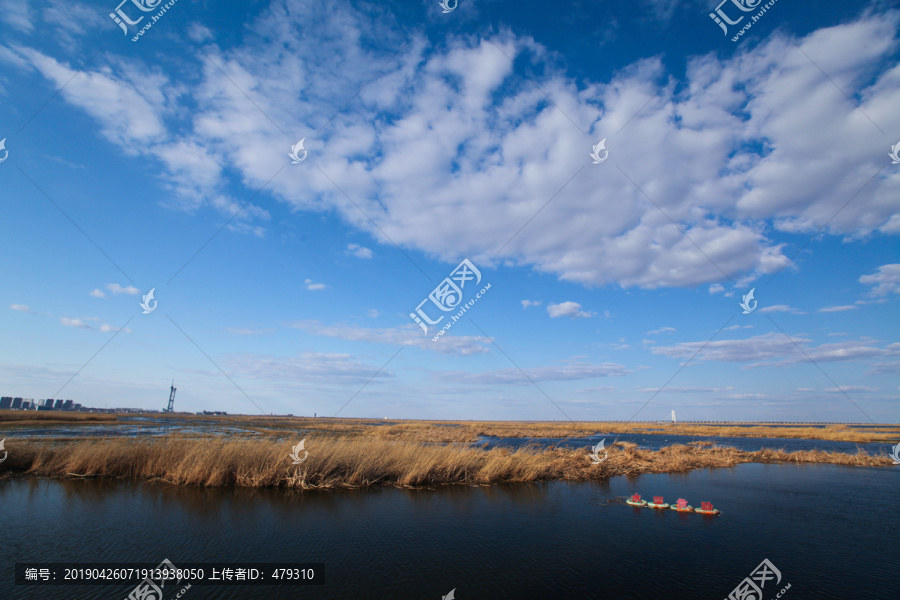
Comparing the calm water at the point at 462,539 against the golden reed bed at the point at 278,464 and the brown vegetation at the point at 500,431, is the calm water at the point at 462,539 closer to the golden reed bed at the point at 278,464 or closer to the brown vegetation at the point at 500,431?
the golden reed bed at the point at 278,464

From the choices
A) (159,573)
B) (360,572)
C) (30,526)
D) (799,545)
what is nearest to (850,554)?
(799,545)

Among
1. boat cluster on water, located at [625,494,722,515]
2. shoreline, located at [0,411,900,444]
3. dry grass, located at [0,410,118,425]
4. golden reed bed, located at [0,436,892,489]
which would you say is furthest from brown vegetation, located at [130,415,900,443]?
dry grass, located at [0,410,118,425]

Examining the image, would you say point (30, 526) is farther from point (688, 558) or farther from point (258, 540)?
point (688, 558)

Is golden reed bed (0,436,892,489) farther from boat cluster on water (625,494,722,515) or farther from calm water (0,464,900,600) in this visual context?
boat cluster on water (625,494,722,515)

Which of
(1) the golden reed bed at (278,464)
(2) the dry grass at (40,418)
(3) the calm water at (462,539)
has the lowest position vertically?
(3) the calm water at (462,539)

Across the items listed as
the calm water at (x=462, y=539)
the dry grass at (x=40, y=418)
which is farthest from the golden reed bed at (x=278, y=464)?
the dry grass at (x=40, y=418)

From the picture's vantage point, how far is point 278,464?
15.3 meters

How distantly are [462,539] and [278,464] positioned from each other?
8.96 metres

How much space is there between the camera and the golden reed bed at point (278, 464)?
15.2 m

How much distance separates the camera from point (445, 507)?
1340 cm

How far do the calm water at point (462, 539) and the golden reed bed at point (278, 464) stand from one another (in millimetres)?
903

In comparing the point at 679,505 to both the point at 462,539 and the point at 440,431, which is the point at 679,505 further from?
the point at 440,431

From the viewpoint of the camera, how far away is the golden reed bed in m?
15.2

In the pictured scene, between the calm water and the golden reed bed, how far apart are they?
2.96ft
